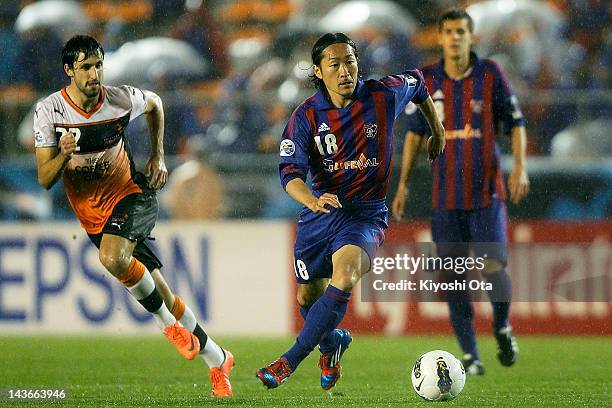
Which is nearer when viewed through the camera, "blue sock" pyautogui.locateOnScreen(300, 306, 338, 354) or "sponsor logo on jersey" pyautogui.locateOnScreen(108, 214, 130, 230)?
"blue sock" pyautogui.locateOnScreen(300, 306, 338, 354)

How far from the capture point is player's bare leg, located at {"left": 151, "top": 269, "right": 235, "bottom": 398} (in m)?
6.25

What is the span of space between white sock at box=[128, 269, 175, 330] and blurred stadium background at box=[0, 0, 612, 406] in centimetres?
357

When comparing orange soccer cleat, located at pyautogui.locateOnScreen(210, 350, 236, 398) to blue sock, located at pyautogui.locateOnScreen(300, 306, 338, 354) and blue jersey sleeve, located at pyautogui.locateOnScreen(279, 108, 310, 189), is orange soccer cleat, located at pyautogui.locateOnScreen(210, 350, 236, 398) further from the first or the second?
blue jersey sleeve, located at pyautogui.locateOnScreen(279, 108, 310, 189)

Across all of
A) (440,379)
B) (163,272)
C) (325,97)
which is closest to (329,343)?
(440,379)

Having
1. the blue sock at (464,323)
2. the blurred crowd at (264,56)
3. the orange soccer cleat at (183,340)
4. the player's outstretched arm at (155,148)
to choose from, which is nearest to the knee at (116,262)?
the orange soccer cleat at (183,340)

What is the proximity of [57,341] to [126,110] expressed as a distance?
3.70 metres

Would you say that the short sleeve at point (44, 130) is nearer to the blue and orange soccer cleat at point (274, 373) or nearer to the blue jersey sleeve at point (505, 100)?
the blue and orange soccer cleat at point (274, 373)

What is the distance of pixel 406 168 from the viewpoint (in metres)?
7.50

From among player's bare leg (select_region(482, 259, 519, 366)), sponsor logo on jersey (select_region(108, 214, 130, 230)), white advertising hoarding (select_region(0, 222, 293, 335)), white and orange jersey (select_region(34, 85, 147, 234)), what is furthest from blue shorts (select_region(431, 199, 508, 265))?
white advertising hoarding (select_region(0, 222, 293, 335))

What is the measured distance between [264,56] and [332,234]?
219 inches

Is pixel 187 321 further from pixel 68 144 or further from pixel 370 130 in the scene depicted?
pixel 370 130

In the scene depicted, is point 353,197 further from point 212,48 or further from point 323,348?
point 212,48

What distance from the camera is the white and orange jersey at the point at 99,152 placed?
641 centimetres

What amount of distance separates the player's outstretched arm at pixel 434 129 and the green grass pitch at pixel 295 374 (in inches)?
51.8
